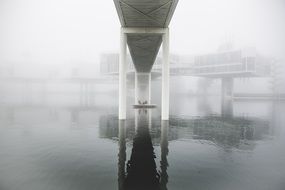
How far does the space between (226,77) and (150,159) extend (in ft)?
328

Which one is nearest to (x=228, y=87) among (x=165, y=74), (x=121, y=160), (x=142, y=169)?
(x=165, y=74)

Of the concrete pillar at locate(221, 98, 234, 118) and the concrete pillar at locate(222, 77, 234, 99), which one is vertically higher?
the concrete pillar at locate(222, 77, 234, 99)

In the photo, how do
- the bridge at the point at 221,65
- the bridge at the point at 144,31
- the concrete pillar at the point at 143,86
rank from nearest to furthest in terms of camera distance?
1. the bridge at the point at 144,31
2. the concrete pillar at the point at 143,86
3. the bridge at the point at 221,65

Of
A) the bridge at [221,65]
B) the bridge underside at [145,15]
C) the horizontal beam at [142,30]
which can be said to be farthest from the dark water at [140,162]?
the bridge at [221,65]

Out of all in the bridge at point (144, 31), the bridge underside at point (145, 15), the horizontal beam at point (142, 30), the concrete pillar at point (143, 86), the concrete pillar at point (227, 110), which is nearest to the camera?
the bridge underside at point (145, 15)

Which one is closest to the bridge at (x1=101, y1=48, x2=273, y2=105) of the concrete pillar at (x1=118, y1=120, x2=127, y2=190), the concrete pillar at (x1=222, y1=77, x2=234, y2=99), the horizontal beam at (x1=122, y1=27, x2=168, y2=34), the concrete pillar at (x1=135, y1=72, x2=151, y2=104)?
the concrete pillar at (x1=222, y1=77, x2=234, y2=99)

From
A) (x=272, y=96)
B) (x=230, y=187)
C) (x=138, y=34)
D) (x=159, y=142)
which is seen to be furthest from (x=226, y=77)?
(x=230, y=187)

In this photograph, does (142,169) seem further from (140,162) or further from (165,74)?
(165,74)

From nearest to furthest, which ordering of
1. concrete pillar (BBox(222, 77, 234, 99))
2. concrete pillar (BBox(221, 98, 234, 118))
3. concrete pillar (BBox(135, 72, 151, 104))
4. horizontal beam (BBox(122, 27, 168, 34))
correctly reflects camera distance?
1. horizontal beam (BBox(122, 27, 168, 34))
2. concrete pillar (BBox(221, 98, 234, 118))
3. concrete pillar (BBox(135, 72, 151, 104))
4. concrete pillar (BBox(222, 77, 234, 99))

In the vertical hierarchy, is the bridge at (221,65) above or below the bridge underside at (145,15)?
above

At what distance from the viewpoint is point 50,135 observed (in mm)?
18688

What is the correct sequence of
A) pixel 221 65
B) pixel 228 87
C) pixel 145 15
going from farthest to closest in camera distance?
1. pixel 228 87
2. pixel 221 65
3. pixel 145 15

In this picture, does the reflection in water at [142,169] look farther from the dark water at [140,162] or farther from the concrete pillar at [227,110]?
the concrete pillar at [227,110]

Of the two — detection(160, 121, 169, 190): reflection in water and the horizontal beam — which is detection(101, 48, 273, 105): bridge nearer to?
the horizontal beam
